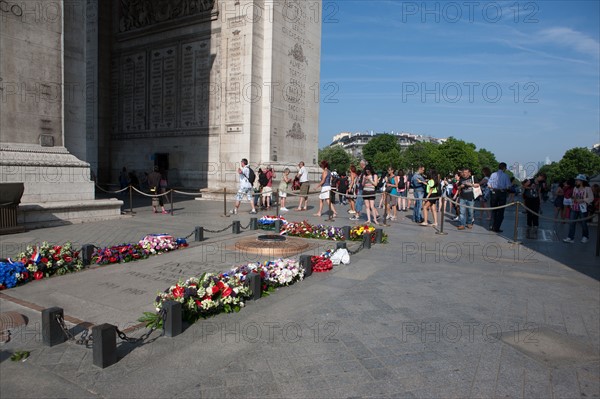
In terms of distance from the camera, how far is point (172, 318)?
4645 millimetres

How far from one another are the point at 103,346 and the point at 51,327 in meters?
0.89

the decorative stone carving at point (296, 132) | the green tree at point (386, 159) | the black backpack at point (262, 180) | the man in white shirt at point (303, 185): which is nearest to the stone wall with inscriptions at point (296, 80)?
the decorative stone carving at point (296, 132)

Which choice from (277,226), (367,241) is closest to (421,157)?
(277,226)

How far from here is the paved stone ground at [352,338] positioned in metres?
3.68

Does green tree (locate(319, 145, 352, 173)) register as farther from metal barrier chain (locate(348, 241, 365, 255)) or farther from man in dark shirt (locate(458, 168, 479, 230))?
metal barrier chain (locate(348, 241, 365, 255))

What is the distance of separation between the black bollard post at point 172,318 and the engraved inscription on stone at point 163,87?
20.0 metres

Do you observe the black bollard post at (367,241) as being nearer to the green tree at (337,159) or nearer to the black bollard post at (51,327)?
the black bollard post at (51,327)

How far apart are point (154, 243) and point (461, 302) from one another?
6055 millimetres

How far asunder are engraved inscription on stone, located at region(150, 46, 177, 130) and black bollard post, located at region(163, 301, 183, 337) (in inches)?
789

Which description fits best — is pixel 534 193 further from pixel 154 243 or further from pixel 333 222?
pixel 154 243

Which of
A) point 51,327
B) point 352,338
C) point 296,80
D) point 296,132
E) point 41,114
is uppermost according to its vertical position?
point 296,80

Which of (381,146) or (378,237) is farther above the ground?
(381,146)

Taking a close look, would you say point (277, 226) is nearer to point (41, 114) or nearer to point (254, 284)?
point (254, 284)

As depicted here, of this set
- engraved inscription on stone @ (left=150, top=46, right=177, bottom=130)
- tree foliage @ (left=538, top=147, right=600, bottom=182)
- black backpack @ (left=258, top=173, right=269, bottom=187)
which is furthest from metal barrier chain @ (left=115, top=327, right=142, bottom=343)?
tree foliage @ (left=538, top=147, right=600, bottom=182)
